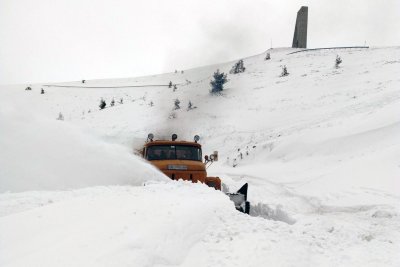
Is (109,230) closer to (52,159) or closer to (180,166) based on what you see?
(52,159)

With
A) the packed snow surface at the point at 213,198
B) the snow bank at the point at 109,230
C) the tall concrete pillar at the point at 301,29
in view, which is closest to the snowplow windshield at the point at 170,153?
the packed snow surface at the point at 213,198

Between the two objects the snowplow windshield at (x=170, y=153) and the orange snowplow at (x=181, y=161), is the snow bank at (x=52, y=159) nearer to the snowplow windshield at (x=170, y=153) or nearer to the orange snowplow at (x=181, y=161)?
the orange snowplow at (x=181, y=161)

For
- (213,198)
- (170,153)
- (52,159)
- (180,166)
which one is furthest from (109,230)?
(170,153)

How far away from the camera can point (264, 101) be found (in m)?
37.3

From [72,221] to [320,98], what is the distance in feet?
99.9

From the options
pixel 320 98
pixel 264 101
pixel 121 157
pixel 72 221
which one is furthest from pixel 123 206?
pixel 264 101

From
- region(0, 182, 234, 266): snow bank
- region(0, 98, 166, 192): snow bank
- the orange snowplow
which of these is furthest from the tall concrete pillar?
region(0, 182, 234, 266): snow bank

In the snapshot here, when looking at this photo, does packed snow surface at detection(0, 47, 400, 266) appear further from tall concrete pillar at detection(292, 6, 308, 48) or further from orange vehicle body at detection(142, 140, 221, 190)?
tall concrete pillar at detection(292, 6, 308, 48)

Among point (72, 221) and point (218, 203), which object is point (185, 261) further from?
point (218, 203)

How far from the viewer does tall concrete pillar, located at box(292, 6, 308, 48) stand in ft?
194

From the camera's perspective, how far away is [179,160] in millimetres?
12203

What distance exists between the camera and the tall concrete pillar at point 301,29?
5924cm

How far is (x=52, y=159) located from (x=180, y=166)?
3.62 meters

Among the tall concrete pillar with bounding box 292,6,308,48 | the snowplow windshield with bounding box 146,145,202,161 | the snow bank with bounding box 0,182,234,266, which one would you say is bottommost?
the snow bank with bounding box 0,182,234,266
